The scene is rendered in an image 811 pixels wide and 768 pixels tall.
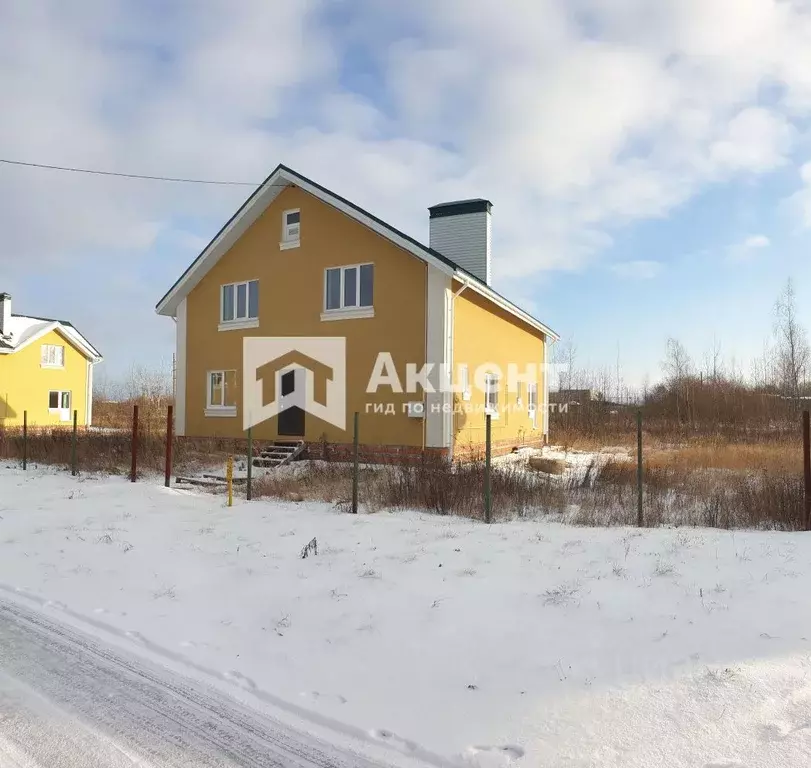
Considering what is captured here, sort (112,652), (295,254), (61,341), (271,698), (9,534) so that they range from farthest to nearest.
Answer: (61,341) < (295,254) < (9,534) < (112,652) < (271,698)

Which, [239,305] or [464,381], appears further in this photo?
[239,305]

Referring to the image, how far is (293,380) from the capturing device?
50.5 feet

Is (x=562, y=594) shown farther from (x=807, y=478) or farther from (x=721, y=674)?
(x=807, y=478)

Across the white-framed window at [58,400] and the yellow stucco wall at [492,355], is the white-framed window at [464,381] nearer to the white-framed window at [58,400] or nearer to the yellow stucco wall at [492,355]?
the yellow stucco wall at [492,355]

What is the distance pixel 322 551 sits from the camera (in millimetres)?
6254

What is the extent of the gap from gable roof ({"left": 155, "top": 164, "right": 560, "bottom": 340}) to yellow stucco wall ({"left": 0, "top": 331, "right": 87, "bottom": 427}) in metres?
14.3

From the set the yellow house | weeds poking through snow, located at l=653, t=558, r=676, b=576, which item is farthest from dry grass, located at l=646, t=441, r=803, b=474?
weeds poking through snow, located at l=653, t=558, r=676, b=576

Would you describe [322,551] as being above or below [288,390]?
below

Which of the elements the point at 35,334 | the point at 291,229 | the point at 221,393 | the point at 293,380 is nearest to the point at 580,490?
the point at 293,380

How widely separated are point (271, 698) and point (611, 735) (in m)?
1.81

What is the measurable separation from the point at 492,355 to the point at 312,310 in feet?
16.3

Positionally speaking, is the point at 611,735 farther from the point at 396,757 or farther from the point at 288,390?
the point at 288,390

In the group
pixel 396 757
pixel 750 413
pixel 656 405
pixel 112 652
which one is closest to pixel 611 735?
pixel 396 757

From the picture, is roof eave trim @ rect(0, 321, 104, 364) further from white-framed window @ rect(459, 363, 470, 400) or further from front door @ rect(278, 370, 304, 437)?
white-framed window @ rect(459, 363, 470, 400)
